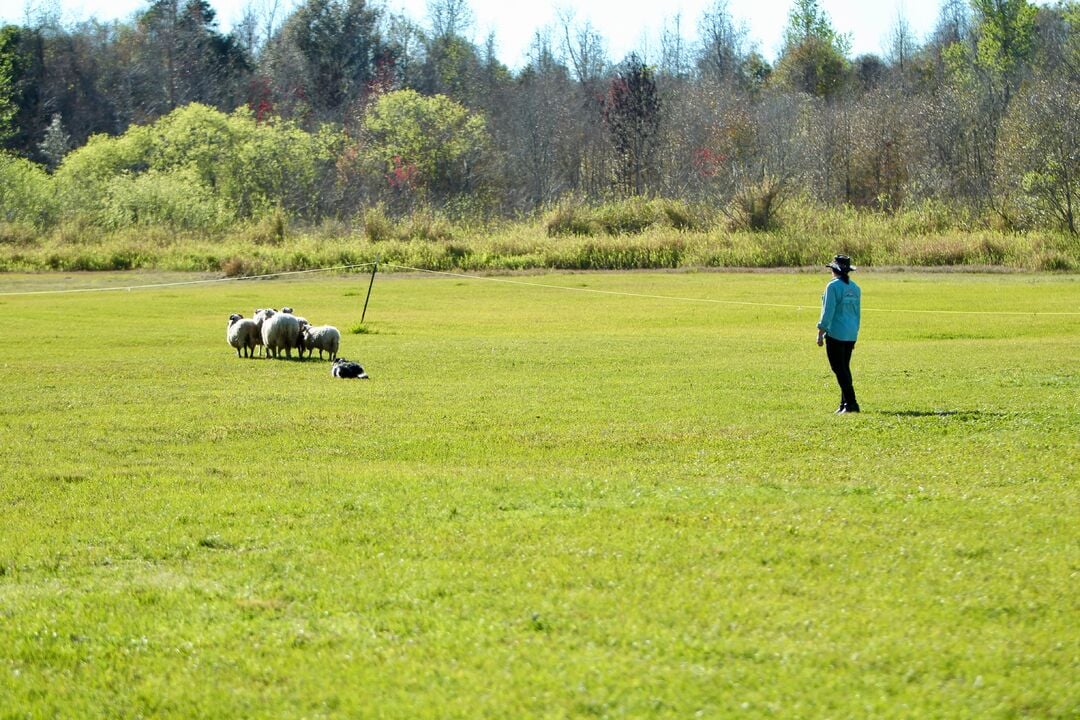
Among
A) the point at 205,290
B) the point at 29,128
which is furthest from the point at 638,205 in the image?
the point at 29,128

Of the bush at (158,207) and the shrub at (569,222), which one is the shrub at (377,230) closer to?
the shrub at (569,222)

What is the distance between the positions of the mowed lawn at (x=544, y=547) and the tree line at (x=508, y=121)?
53.8m

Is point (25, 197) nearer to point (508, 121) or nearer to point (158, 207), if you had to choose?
point (158, 207)

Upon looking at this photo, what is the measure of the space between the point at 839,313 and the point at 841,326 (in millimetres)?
187

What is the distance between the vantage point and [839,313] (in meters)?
17.7

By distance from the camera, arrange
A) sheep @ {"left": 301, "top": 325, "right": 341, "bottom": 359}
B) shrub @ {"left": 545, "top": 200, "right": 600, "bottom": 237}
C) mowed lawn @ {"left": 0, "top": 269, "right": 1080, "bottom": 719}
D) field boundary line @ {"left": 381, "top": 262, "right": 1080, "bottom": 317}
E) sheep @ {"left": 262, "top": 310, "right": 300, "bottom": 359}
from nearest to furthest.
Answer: mowed lawn @ {"left": 0, "top": 269, "right": 1080, "bottom": 719} < sheep @ {"left": 301, "top": 325, "right": 341, "bottom": 359} < sheep @ {"left": 262, "top": 310, "right": 300, "bottom": 359} < field boundary line @ {"left": 381, "top": 262, "right": 1080, "bottom": 317} < shrub @ {"left": 545, "top": 200, "right": 600, "bottom": 237}

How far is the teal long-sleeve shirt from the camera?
1759 centimetres

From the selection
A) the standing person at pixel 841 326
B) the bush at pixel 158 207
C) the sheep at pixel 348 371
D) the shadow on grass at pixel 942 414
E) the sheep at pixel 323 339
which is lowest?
the shadow on grass at pixel 942 414

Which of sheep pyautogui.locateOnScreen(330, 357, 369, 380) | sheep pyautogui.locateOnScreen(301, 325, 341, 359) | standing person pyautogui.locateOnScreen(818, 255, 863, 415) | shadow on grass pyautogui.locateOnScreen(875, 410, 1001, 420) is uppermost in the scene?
standing person pyautogui.locateOnScreen(818, 255, 863, 415)

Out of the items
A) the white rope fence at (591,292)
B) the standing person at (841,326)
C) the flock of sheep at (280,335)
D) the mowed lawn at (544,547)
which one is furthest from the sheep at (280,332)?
the white rope fence at (591,292)

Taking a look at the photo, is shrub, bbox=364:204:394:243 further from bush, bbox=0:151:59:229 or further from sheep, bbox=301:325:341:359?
sheep, bbox=301:325:341:359

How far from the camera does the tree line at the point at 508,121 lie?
79.7 m

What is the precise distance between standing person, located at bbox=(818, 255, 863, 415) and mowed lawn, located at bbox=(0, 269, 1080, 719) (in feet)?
1.95

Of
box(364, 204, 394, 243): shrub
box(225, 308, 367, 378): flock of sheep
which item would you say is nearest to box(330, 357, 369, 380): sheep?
box(225, 308, 367, 378): flock of sheep
